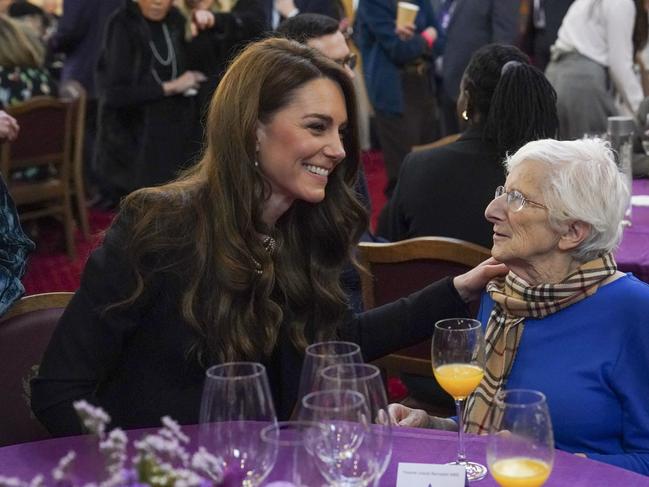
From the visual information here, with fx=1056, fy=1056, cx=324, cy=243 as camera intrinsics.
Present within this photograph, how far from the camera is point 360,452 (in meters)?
1.26

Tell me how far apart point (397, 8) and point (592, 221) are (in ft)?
15.9

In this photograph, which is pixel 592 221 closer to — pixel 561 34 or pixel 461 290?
pixel 461 290

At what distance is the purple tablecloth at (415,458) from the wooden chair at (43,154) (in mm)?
3720

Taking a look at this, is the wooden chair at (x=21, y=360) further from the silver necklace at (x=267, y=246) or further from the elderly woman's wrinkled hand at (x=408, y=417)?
the elderly woman's wrinkled hand at (x=408, y=417)

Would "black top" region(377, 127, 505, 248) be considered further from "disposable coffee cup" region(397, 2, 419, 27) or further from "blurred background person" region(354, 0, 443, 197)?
"blurred background person" region(354, 0, 443, 197)

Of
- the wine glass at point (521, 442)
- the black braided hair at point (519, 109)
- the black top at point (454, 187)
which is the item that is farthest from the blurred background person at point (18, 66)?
the wine glass at point (521, 442)

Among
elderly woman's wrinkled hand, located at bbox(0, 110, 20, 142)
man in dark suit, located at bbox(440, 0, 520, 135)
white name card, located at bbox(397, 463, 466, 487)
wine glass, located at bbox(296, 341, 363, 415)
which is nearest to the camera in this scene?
wine glass, located at bbox(296, 341, 363, 415)

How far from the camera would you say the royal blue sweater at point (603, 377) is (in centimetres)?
189

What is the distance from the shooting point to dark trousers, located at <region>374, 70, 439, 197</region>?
689 centimetres

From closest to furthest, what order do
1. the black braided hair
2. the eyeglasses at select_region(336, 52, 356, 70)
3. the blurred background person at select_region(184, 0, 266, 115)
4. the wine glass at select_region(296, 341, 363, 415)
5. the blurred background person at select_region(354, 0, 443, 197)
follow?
the wine glass at select_region(296, 341, 363, 415), the black braided hair, the eyeglasses at select_region(336, 52, 356, 70), the blurred background person at select_region(184, 0, 266, 115), the blurred background person at select_region(354, 0, 443, 197)

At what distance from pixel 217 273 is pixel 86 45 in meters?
5.66

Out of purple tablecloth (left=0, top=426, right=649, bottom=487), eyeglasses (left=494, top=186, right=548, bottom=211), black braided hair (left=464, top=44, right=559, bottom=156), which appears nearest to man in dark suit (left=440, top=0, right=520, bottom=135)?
black braided hair (left=464, top=44, right=559, bottom=156)

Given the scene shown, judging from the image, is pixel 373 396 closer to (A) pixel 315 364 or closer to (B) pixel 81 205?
(A) pixel 315 364

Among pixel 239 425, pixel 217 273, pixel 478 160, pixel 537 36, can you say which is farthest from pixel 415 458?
pixel 537 36
